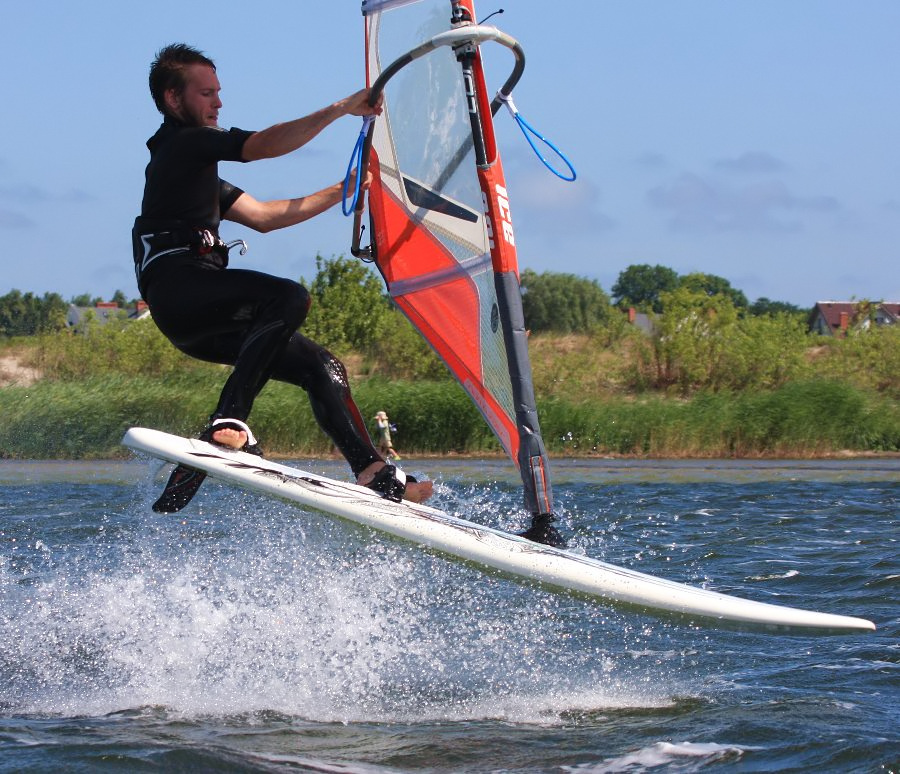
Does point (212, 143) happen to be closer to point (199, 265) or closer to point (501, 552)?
point (199, 265)

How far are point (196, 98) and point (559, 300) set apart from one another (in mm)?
A: 71986

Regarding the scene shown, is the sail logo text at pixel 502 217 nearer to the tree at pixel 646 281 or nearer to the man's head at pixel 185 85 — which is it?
the man's head at pixel 185 85

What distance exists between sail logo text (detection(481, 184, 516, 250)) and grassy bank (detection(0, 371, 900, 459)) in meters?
15.7

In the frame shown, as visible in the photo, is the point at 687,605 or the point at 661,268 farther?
the point at 661,268

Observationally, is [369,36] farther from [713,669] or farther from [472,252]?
[713,669]

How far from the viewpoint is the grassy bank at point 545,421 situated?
2191 cm

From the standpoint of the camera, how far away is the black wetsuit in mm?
5375

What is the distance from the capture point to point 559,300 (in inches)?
3027

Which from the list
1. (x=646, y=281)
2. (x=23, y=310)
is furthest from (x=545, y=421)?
(x=646, y=281)

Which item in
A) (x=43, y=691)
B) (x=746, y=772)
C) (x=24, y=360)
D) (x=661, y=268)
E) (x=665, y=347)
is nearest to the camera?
(x=746, y=772)

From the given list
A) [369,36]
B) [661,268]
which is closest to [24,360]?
[369,36]

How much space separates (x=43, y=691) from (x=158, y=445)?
1320 mm

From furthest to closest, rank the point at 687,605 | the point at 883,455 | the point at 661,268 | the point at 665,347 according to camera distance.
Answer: the point at 661,268 → the point at 665,347 → the point at 883,455 → the point at 687,605

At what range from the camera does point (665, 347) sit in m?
27.3
